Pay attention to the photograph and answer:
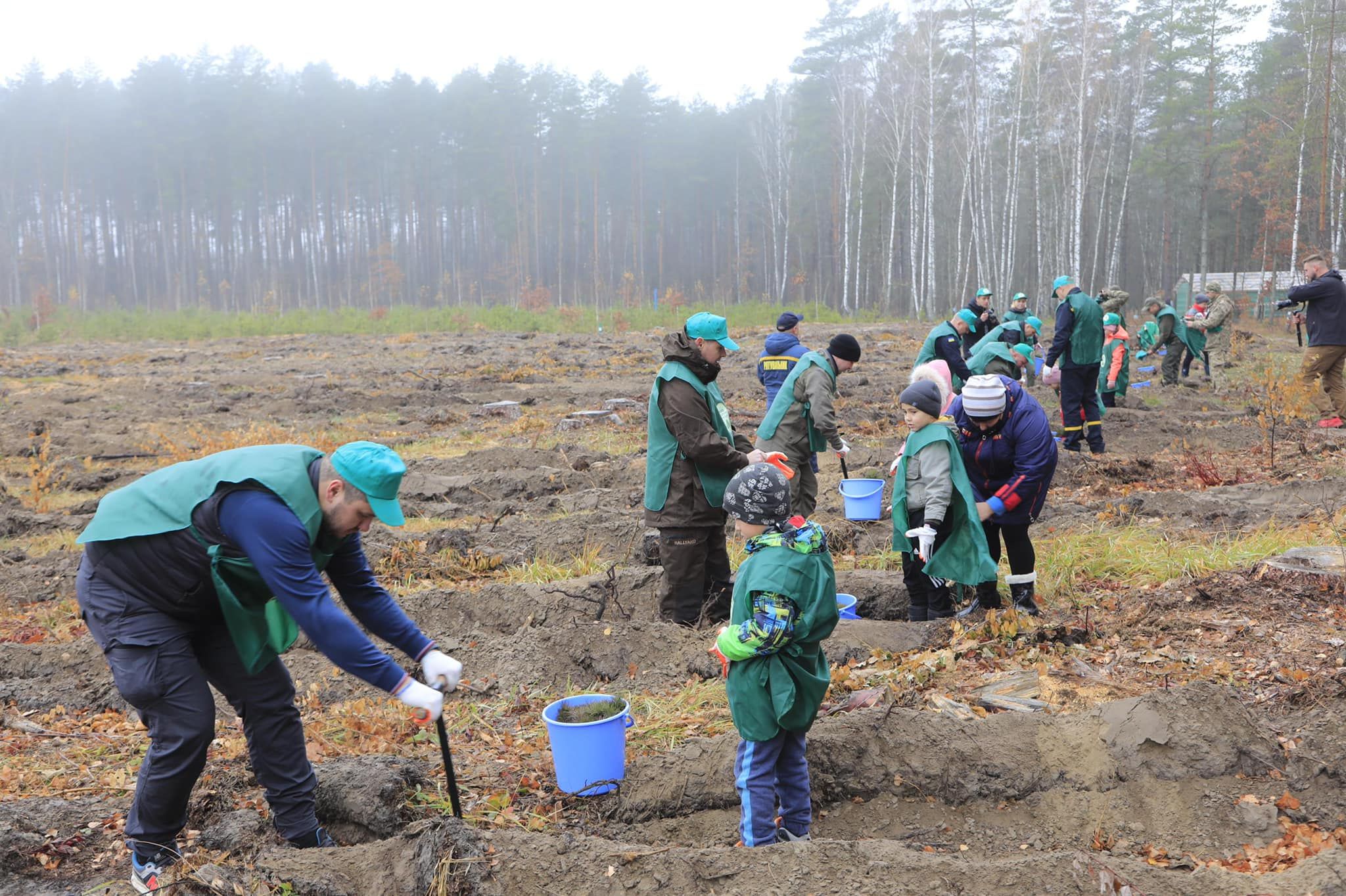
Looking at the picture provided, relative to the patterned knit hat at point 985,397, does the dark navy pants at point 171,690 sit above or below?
below

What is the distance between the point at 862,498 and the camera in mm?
7113

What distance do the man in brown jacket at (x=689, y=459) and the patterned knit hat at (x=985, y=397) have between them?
1.19 m

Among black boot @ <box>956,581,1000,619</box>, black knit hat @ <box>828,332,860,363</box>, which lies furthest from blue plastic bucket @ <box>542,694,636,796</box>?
black knit hat @ <box>828,332,860,363</box>

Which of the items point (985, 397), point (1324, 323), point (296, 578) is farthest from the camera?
point (1324, 323)

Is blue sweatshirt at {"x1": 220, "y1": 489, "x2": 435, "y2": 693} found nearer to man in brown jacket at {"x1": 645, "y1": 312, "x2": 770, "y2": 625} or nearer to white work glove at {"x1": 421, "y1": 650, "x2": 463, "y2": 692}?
white work glove at {"x1": 421, "y1": 650, "x2": 463, "y2": 692}

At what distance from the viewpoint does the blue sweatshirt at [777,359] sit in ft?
30.6

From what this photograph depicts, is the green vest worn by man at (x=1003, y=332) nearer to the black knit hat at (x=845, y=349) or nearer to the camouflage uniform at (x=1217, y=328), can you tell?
the black knit hat at (x=845, y=349)

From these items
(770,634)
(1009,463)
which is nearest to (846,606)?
(1009,463)

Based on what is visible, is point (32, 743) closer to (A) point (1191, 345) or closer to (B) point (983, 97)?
(A) point (1191, 345)

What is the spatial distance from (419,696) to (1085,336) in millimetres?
9765

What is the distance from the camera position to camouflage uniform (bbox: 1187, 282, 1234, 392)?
53.9 ft

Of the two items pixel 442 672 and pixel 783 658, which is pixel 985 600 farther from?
pixel 442 672

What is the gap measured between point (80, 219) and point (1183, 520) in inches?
2692

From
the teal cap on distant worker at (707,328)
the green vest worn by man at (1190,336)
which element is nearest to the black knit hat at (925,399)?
the teal cap on distant worker at (707,328)
